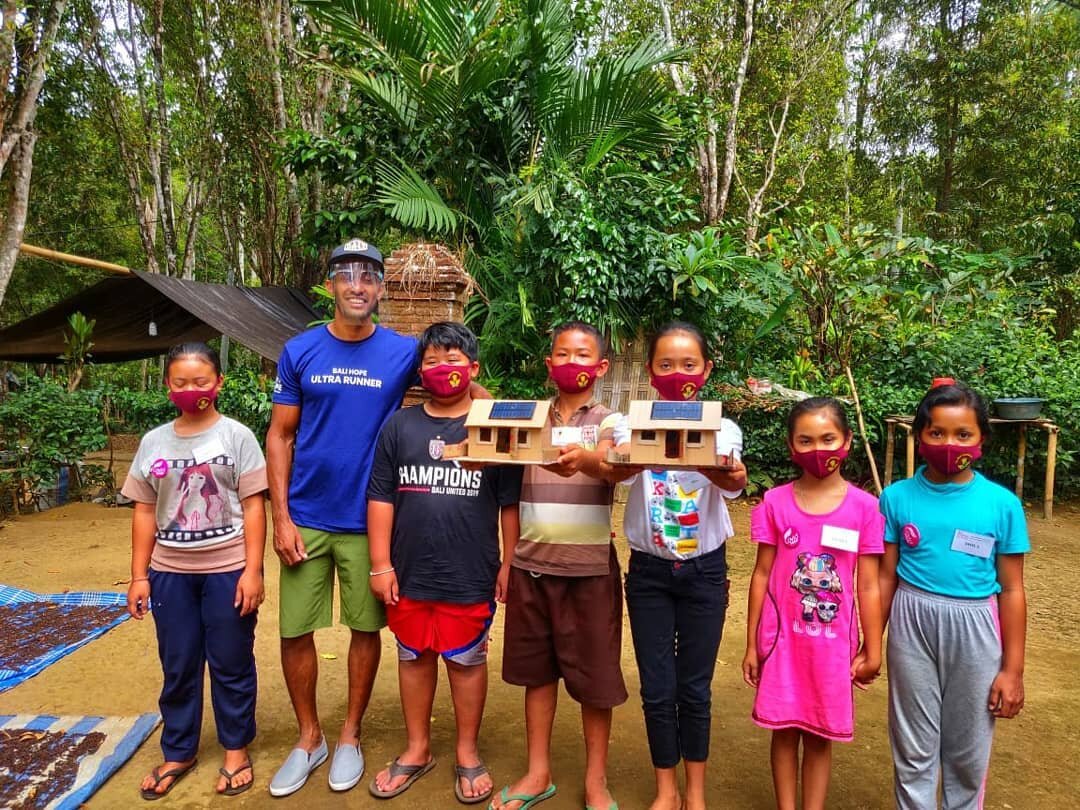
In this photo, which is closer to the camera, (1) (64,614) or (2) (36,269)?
(1) (64,614)

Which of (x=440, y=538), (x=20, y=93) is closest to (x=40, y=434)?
(x=20, y=93)

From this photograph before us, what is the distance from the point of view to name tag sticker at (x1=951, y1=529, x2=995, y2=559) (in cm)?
195

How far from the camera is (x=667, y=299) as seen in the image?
24.8 feet

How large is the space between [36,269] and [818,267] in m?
17.4

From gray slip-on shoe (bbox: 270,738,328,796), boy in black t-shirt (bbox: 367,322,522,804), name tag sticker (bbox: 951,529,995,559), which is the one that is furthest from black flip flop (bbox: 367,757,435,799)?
name tag sticker (bbox: 951,529,995,559)

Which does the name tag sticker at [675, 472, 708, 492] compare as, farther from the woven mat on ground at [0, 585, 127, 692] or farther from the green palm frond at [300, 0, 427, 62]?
the green palm frond at [300, 0, 427, 62]

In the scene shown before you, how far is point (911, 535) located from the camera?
2.03 metres

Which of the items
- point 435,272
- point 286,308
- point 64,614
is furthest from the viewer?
point 286,308

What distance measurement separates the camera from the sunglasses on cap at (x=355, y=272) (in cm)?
255

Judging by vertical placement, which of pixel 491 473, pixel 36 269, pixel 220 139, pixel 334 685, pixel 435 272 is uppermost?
pixel 220 139

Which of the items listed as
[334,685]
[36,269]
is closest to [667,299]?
[334,685]

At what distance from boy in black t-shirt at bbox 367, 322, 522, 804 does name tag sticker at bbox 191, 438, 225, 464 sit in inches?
22.7

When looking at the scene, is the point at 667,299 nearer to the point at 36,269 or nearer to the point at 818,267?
the point at 818,267

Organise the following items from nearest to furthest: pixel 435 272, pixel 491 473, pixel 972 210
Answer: pixel 491 473
pixel 435 272
pixel 972 210
